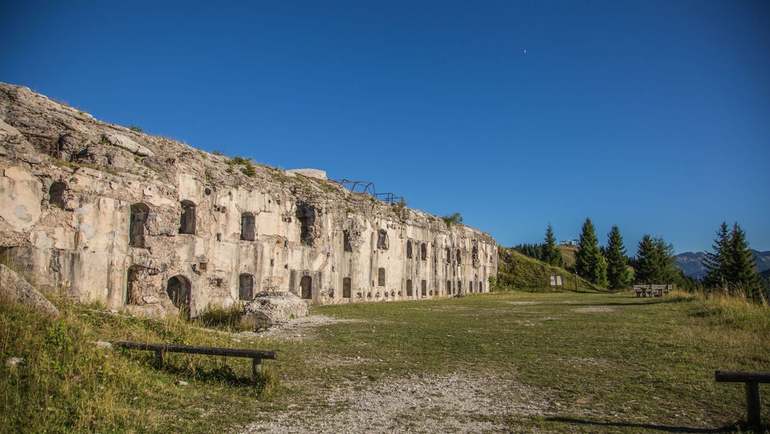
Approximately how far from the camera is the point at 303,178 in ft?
97.3

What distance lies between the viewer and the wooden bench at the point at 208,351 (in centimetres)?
802

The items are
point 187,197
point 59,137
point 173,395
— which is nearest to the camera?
point 173,395

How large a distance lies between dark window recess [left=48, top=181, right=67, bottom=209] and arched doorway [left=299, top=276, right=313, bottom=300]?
519 inches

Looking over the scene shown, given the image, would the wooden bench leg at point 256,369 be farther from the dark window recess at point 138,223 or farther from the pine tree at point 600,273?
the pine tree at point 600,273

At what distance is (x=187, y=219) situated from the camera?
2020 centimetres

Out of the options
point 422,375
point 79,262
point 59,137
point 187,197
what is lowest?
point 422,375

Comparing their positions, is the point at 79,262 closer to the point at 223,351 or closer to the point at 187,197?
the point at 187,197

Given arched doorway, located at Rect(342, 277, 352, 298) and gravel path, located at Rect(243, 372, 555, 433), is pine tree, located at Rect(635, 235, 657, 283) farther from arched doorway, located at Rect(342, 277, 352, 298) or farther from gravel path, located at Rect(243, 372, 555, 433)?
gravel path, located at Rect(243, 372, 555, 433)

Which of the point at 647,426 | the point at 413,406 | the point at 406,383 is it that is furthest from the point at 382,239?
the point at 647,426

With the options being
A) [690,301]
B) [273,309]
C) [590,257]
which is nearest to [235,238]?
[273,309]

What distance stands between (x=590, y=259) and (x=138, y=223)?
54116mm

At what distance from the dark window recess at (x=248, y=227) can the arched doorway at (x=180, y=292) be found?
4051 mm

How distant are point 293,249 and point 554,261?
55097mm

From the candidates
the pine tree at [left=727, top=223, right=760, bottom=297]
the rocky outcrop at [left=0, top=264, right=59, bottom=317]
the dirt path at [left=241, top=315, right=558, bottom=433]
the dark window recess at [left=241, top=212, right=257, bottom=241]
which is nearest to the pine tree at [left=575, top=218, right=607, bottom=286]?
the pine tree at [left=727, top=223, right=760, bottom=297]
